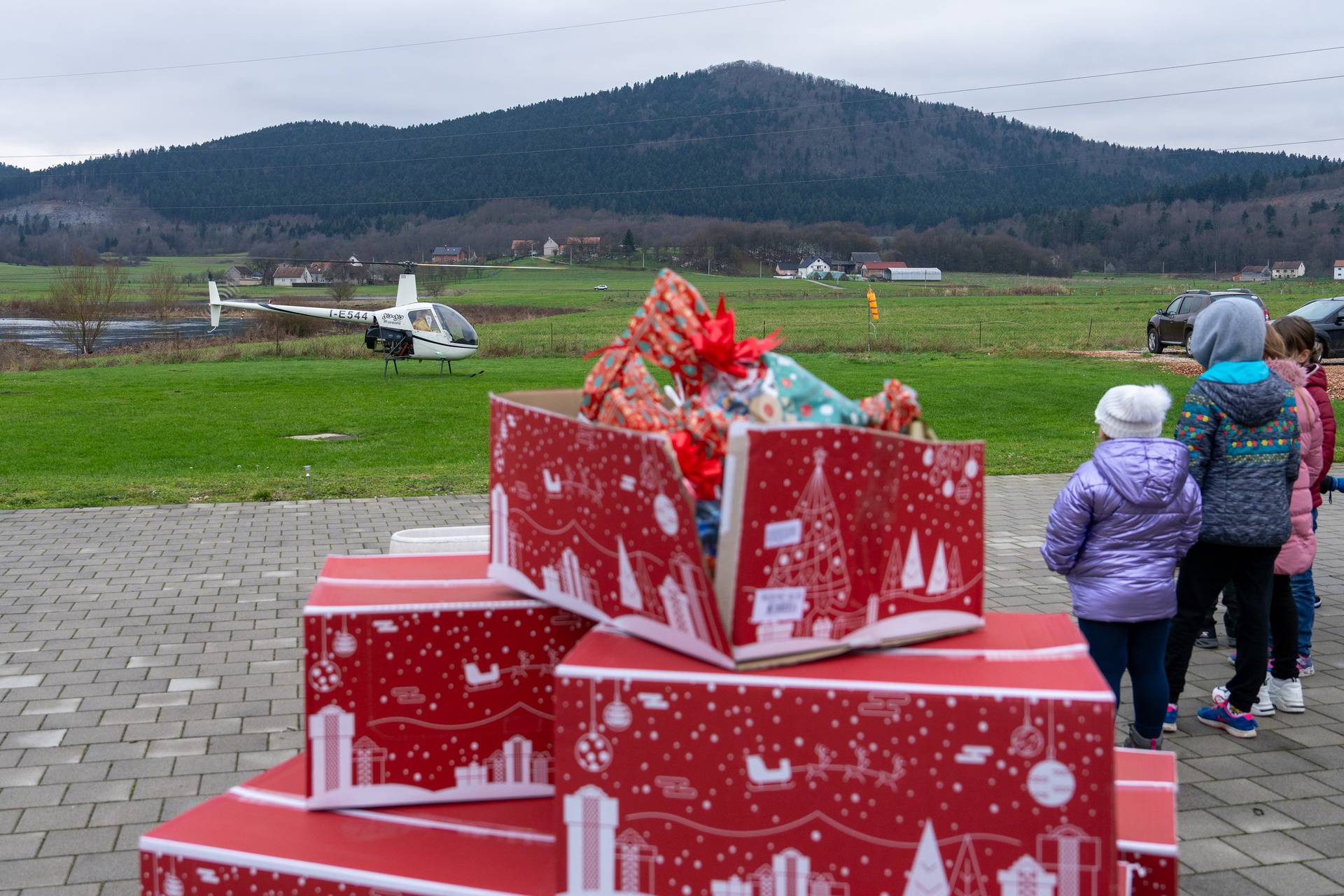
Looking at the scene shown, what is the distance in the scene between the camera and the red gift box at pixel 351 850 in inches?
96.7

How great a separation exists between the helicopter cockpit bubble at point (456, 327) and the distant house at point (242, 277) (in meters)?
77.0

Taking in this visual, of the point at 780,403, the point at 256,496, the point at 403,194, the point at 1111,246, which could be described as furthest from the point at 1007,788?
the point at 403,194

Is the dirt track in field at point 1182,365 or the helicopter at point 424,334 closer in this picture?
the dirt track in field at point 1182,365

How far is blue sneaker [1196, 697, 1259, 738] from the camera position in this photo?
16.5 ft

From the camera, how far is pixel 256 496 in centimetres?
1145

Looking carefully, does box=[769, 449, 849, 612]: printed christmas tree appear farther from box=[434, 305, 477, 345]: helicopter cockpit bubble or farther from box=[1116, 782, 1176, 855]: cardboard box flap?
box=[434, 305, 477, 345]: helicopter cockpit bubble

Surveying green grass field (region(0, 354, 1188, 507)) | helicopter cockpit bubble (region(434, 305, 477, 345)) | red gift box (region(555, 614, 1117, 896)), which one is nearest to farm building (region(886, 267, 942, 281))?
green grass field (region(0, 354, 1188, 507))

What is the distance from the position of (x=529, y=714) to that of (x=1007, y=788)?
3.78ft

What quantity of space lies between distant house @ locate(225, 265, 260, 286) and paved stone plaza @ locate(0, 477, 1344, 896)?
96.4 metres

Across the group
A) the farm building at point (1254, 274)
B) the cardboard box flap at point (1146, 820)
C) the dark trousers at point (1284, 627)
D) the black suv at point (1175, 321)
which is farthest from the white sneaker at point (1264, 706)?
the farm building at point (1254, 274)

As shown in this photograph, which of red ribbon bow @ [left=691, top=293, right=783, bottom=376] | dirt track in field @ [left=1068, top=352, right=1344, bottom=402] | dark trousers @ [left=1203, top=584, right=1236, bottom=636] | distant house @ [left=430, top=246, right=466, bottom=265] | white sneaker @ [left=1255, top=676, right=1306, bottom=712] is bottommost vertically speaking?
white sneaker @ [left=1255, top=676, right=1306, bottom=712]

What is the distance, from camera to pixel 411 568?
310 centimetres

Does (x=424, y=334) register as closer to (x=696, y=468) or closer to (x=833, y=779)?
(x=696, y=468)

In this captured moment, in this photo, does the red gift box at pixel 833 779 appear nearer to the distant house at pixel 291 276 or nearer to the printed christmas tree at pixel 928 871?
the printed christmas tree at pixel 928 871
